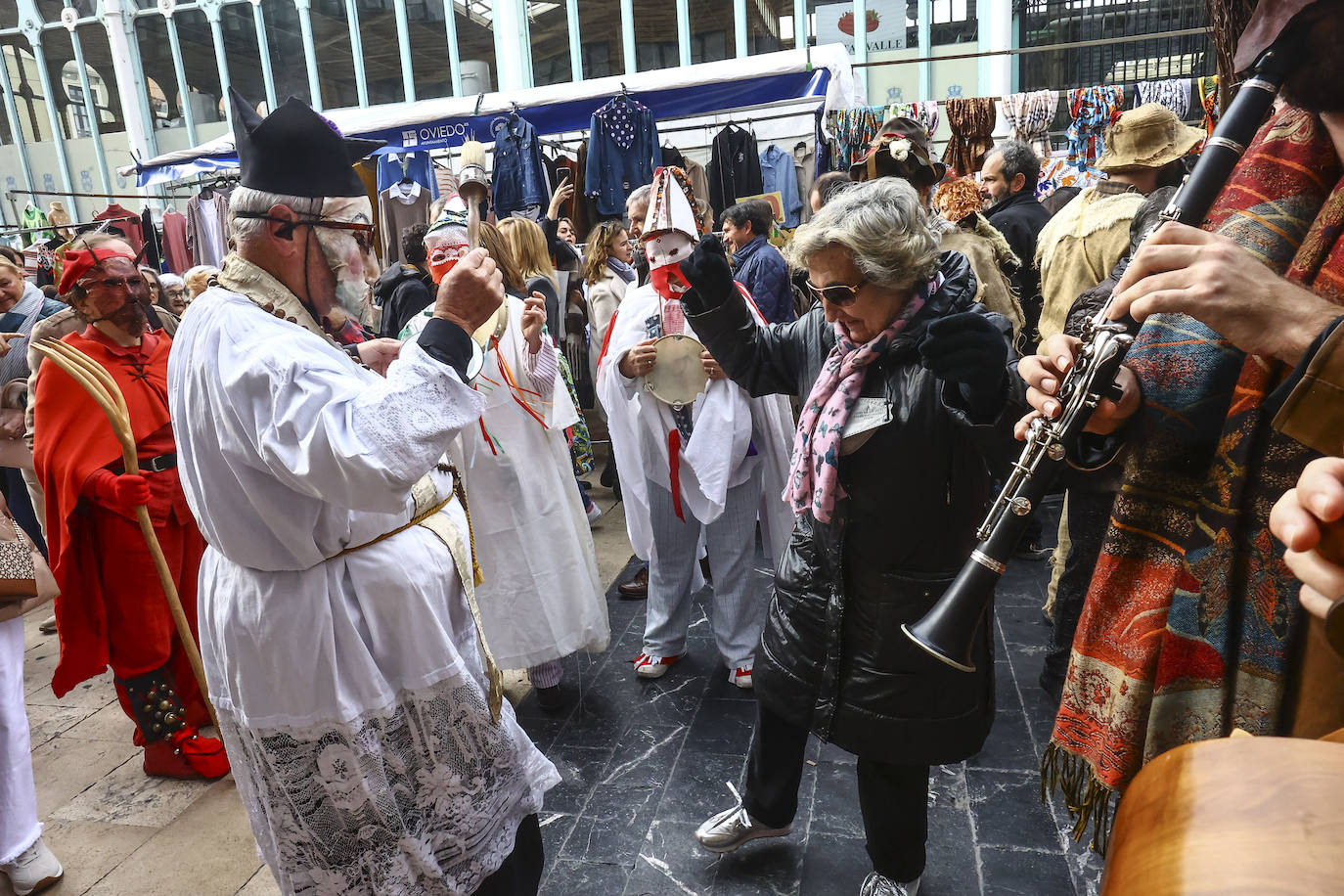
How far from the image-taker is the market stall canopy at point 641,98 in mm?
6648

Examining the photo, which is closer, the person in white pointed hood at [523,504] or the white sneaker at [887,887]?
the white sneaker at [887,887]

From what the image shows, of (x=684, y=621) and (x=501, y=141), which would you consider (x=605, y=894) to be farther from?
(x=501, y=141)

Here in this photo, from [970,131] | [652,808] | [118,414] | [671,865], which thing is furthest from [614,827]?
[970,131]

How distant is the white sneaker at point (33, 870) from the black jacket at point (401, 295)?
3369 mm

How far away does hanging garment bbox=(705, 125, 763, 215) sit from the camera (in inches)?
300

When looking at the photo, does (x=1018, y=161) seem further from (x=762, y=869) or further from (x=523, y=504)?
(x=762, y=869)

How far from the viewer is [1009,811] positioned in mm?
2783

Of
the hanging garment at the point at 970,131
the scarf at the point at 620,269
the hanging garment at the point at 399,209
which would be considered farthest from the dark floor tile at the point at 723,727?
the hanging garment at the point at 399,209

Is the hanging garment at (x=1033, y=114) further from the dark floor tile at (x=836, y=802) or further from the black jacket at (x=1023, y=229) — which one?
the dark floor tile at (x=836, y=802)

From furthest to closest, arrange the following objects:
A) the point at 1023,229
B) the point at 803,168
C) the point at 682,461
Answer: the point at 803,168 < the point at 1023,229 < the point at 682,461

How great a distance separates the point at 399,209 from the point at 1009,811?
769cm

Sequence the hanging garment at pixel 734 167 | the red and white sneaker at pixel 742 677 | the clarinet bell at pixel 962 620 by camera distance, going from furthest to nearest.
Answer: the hanging garment at pixel 734 167
the red and white sneaker at pixel 742 677
the clarinet bell at pixel 962 620

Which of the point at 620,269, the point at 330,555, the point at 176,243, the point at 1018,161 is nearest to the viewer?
the point at 330,555

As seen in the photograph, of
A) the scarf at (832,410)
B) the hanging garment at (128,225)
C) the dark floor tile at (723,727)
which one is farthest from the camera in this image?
the hanging garment at (128,225)
